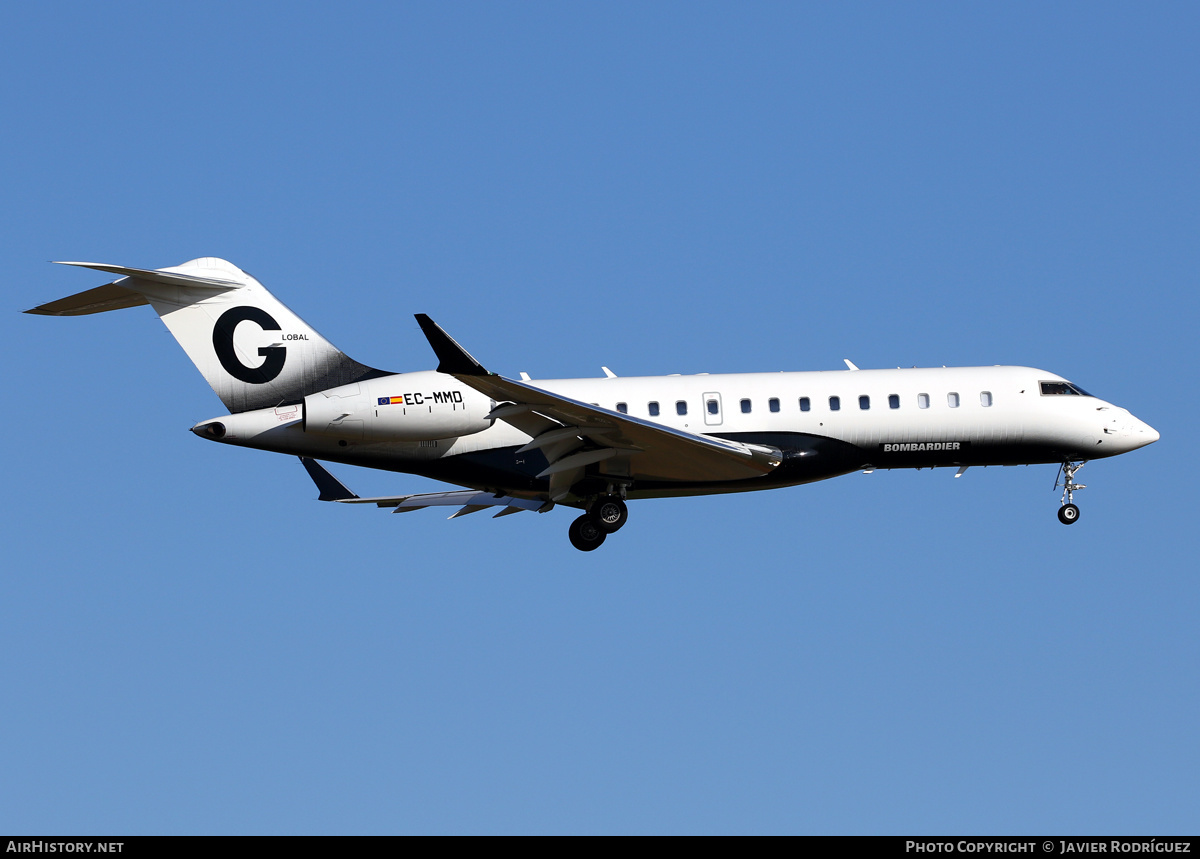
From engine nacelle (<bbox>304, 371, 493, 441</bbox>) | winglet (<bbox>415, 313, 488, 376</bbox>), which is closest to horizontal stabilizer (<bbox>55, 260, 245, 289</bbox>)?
engine nacelle (<bbox>304, 371, 493, 441</bbox>)

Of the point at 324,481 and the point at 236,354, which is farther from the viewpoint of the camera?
the point at 324,481

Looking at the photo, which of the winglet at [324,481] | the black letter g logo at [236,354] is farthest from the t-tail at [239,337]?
the winglet at [324,481]

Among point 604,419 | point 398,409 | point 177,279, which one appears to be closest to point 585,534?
point 604,419

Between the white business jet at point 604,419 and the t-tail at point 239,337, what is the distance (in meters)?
0.03

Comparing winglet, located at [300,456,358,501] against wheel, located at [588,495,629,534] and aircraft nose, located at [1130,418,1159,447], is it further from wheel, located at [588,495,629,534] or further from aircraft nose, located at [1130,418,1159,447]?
aircraft nose, located at [1130,418,1159,447]

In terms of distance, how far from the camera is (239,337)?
83.2ft

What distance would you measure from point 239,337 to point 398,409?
3584mm

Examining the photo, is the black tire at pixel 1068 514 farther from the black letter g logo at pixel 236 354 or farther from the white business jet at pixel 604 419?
the black letter g logo at pixel 236 354

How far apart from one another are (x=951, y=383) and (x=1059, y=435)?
244 cm

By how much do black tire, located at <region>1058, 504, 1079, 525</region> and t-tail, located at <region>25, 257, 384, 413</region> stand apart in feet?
45.0

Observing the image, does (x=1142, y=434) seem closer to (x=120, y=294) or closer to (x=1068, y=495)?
(x=1068, y=495)

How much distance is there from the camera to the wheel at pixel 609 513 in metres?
26.0
